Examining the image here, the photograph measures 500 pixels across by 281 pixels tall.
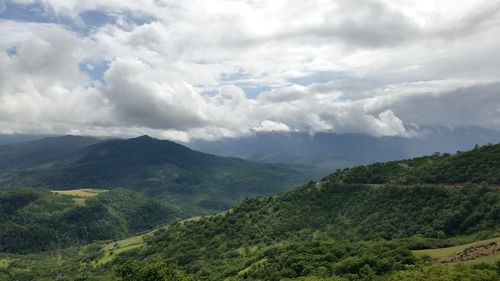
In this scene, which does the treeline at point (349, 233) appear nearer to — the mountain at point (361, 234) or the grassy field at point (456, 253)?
the mountain at point (361, 234)

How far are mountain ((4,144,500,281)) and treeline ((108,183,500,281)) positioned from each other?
287 millimetres

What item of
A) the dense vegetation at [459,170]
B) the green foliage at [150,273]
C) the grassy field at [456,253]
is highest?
the dense vegetation at [459,170]

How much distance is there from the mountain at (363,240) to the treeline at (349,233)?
29 cm

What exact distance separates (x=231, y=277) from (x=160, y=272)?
3140 centimetres

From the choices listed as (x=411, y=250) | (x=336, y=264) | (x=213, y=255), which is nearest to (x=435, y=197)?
(x=411, y=250)

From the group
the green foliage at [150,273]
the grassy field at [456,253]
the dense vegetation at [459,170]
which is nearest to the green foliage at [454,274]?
the grassy field at [456,253]

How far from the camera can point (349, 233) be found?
520ft

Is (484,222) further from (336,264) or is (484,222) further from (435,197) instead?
(336,264)

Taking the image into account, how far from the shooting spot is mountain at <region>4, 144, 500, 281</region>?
311 ft

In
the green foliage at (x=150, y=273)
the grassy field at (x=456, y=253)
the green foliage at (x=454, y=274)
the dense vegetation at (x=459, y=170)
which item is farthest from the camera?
the dense vegetation at (x=459, y=170)

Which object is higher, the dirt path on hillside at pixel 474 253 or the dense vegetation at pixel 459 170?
the dense vegetation at pixel 459 170

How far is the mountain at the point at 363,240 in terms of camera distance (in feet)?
311

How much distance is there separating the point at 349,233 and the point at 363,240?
13.1 metres

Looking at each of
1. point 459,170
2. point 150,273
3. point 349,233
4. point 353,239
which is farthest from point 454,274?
point 459,170
